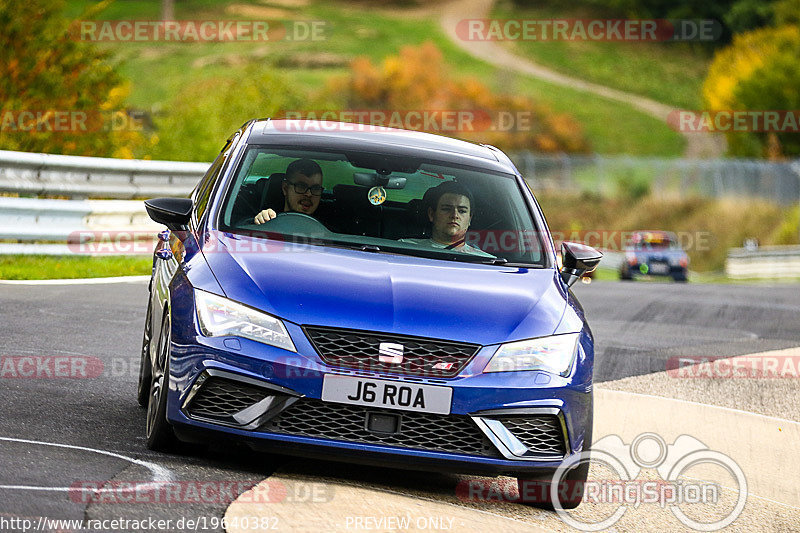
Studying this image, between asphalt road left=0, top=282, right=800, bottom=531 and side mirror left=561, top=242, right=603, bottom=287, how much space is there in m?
1.49

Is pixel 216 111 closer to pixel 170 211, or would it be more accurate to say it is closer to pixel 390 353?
pixel 170 211

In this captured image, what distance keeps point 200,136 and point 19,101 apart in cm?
1093

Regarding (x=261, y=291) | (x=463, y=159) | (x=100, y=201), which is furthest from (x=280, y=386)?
(x=100, y=201)

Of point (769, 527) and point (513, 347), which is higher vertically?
point (513, 347)

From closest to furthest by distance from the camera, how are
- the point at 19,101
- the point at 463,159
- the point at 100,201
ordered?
the point at 463,159 < the point at 100,201 < the point at 19,101

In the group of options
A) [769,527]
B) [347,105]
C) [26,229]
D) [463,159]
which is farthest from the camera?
[347,105]

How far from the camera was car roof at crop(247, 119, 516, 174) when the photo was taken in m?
7.43

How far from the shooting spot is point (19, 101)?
760 inches

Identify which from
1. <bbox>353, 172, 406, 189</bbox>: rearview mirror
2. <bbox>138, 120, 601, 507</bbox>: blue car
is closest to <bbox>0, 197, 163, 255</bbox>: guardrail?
<bbox>353, 172, 406, 189</bbox>: rearview mirror

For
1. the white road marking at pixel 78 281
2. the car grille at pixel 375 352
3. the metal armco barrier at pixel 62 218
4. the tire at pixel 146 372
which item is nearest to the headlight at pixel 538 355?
the car grille at pixel 375 352

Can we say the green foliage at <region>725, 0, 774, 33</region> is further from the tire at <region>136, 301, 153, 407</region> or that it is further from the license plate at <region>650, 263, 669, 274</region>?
the tire at <region>136, 301, 153, 407</region>

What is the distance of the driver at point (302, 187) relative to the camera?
282 inches

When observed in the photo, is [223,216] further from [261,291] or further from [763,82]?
[763,82]

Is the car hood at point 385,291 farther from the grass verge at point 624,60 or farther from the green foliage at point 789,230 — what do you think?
the grass verge at point 624,60
